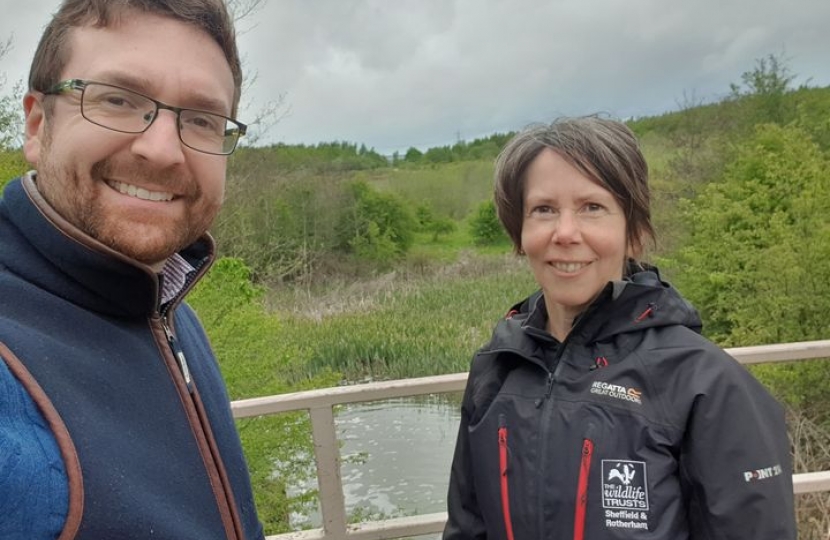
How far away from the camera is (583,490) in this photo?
130cm

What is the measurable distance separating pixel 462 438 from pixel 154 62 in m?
1.11

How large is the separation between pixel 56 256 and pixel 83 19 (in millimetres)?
428

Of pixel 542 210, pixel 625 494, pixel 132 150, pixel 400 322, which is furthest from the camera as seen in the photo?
pixel 400 322

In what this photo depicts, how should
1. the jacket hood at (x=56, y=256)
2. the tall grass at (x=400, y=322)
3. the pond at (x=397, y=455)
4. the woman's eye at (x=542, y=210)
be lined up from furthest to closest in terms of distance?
the tall grass at (x=400, y=322), the pond at (x=397, y=455), the woman's eye at (x=542, y=210), the jacket hood at (x=56, y=256)

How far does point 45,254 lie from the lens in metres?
0.93

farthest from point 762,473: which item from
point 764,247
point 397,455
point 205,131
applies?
point 764,247

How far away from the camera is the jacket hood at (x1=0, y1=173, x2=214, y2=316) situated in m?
0.93

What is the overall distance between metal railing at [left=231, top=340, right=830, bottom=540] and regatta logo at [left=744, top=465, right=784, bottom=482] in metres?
1.09

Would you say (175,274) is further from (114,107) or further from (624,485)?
(624,485)

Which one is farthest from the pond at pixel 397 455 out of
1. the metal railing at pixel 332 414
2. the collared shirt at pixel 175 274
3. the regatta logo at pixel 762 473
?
the regatta logo at pixel 762 473

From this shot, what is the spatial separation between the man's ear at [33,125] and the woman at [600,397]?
1007 millimetres

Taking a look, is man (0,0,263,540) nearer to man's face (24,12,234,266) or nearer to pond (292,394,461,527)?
man's face (24,12,234,266)

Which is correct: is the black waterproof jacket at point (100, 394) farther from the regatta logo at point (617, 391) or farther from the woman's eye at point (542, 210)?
the woman's eye at point (542, 210)

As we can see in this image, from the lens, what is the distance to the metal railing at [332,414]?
2117 millimetres
